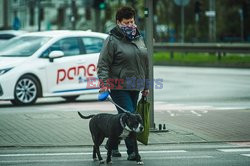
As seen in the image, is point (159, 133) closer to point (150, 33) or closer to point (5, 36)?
point (150, 33)

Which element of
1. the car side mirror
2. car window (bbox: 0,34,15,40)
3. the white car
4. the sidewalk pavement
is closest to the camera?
the sidewalk pavement

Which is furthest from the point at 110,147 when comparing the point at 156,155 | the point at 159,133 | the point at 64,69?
the point at 64,69

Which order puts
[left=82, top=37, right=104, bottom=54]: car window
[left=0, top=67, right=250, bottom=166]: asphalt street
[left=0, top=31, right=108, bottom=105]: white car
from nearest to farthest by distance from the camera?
[left=0, top=67, right=250, bottom=166]: asphalt street
[left=0, top=31, right=108, bottom=105]: white car
[left=82, top=37, right=104, bottom=54]: car window

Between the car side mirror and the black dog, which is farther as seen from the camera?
the car side mirror

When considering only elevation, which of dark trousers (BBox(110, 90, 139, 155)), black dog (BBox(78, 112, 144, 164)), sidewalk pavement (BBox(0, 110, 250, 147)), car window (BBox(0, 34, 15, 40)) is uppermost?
car window (BBox(0, 34, 15, 40))

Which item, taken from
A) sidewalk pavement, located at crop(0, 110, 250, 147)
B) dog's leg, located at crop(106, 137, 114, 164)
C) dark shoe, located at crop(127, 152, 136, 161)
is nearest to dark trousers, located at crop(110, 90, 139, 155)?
dark shoe, located at crop(127, 152, 136, 161)

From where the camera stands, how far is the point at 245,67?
3341 cm

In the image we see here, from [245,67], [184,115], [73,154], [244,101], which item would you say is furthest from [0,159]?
[245,67]

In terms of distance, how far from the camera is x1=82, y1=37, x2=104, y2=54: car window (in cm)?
1833

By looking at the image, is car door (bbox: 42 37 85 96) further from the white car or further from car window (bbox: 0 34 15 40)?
car window (bbox: 0 34 15 40)

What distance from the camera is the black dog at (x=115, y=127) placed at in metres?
8.55

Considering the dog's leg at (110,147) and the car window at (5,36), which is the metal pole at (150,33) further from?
the car window at (5,36)

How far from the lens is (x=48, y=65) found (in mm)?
17406

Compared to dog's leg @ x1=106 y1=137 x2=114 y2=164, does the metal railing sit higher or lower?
higher
